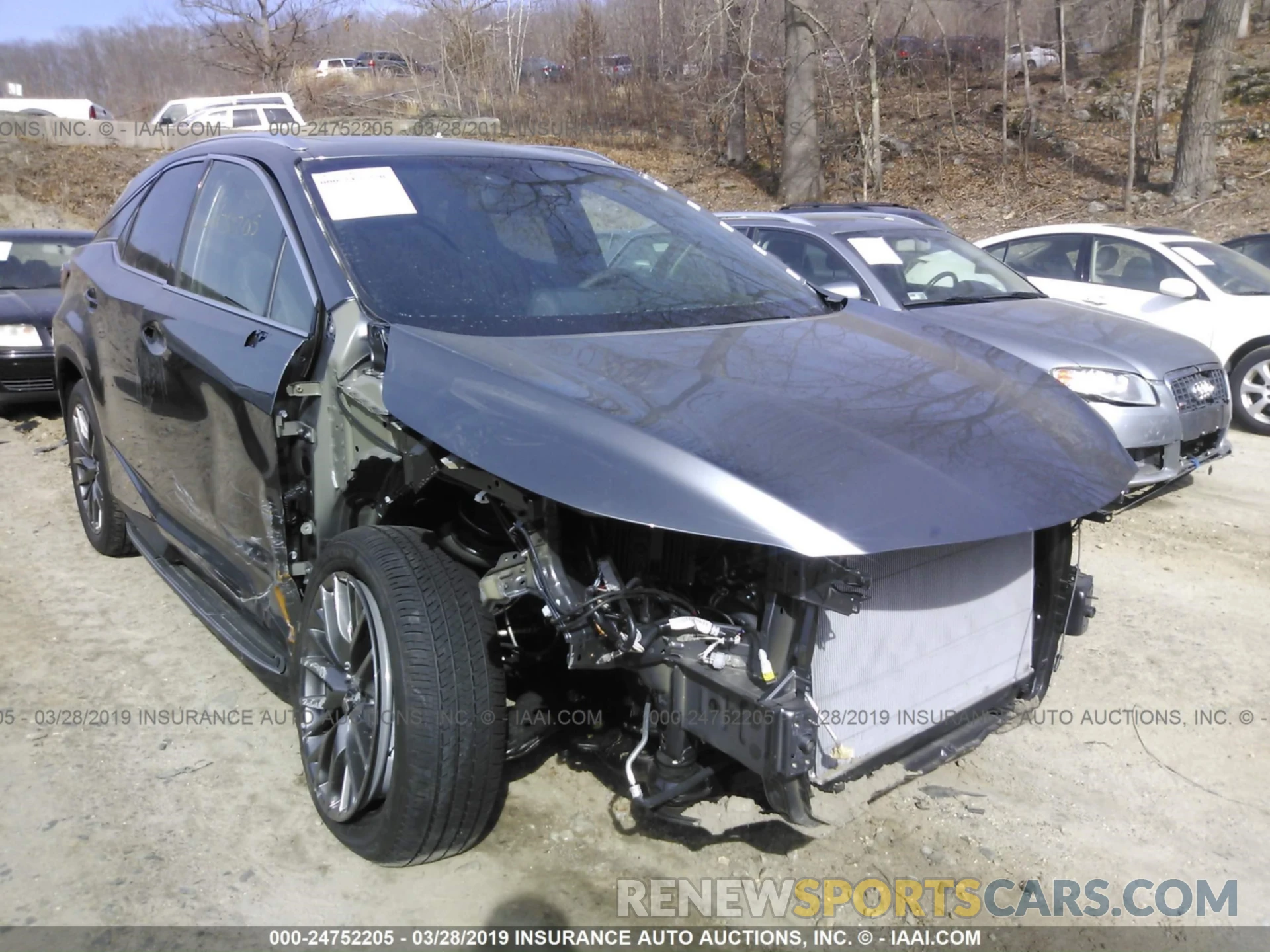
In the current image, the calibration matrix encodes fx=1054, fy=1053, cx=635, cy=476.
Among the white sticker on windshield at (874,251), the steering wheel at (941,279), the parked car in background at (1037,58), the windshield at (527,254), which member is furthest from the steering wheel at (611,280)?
the parked car in background at (1037,58)

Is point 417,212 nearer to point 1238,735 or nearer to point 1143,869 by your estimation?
point 1143,869

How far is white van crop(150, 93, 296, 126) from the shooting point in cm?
2705

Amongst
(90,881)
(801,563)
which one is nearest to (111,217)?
(90,881)

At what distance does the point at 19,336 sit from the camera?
27.0 ft

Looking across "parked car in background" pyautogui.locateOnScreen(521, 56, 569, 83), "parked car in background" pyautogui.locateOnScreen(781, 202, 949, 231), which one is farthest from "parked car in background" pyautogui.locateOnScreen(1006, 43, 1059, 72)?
"parked car in background" pyautogui.locateOnScreen(781, 202, 949, 231)

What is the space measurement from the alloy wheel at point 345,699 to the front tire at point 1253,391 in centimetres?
802

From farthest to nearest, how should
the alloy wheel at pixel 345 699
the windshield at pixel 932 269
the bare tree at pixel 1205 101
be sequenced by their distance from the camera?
1. the bare tree at pixel 1205 101
2. the windshield at pixel 932 269
3. the alloy wheel at pixel 345 699

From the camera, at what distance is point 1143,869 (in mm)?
2988

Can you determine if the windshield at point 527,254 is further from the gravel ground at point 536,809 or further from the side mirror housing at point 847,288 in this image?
the side mirror housing at point 847,288

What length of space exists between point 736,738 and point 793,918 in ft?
2.40

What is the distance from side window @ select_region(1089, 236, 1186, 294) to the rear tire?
7886 millimetres

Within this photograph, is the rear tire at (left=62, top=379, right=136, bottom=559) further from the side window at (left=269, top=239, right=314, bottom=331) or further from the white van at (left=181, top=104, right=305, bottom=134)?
the white van at (left=181, top=104, right=305, bottom=134)

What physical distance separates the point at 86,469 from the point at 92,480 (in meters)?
0.08

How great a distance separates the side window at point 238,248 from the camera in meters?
3.22
